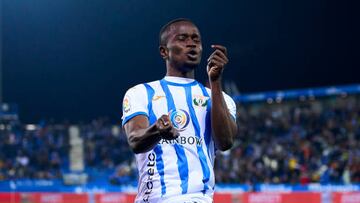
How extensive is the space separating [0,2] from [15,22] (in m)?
2.17

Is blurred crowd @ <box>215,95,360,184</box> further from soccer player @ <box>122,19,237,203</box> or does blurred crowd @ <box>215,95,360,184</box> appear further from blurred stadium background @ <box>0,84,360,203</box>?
soccer player @ <box>122,19,237,203</box>

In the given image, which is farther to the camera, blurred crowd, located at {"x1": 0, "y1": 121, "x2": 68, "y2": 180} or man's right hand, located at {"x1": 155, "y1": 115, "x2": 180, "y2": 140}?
blurred crowd, located at {"x1": 0, "y1": 121, "x2": 68, "y2": 180}

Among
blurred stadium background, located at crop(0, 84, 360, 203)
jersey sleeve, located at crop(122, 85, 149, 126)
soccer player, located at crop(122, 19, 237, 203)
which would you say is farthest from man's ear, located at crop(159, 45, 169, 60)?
blurred stadium background, located at crop(0, 84, 360, 203)

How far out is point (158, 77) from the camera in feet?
103

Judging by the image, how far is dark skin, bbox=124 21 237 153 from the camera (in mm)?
3964

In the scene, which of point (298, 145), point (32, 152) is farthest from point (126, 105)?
point (32, 152)

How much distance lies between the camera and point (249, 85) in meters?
37.4

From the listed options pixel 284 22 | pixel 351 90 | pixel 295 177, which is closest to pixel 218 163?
pixel 295 177

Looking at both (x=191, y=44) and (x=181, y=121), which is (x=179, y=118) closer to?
(x=181, y=121)

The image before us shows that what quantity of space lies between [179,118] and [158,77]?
89.3 feet

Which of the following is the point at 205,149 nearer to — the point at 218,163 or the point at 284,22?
the point at 218,163

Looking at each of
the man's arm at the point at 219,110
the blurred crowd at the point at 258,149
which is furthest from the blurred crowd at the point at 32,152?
the man's arm at the point at 219,110

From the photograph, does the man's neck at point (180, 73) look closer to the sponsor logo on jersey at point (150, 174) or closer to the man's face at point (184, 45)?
the man's face at point (184, 45)

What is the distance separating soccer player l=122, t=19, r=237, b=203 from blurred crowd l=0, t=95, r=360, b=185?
16.9 m
